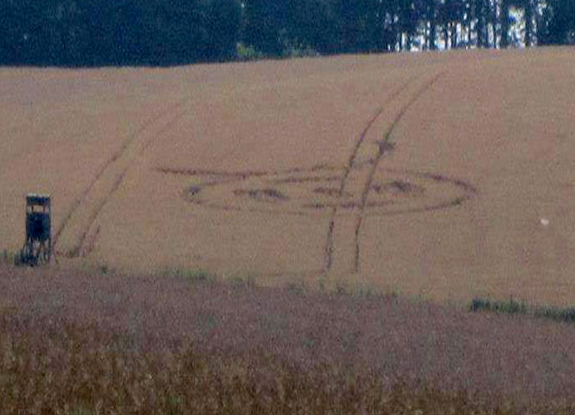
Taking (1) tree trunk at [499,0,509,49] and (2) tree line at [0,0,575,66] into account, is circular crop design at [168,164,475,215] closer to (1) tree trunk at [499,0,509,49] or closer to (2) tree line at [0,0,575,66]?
(2) tree line at [0,0,575,66]

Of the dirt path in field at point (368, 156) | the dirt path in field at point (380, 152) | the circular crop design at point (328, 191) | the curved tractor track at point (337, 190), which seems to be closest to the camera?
the dirt path in field at point (368, 156)

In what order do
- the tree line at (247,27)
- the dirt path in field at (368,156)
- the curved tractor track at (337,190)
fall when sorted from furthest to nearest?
the tree line at (247,27)
the curved tractor track at (337,190)
the dirt path in field at (368,156)

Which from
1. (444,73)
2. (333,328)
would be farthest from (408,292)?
(444,73)

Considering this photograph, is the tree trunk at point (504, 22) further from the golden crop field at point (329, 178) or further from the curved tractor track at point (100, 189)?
the curved tractor track at point (100, 189)

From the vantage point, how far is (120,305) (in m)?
16.4

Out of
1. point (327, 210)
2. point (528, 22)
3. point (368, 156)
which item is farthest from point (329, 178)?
point (528, 22)

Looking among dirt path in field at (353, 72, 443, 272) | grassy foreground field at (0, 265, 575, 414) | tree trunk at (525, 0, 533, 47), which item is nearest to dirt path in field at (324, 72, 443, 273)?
dirt path in field at (353, 72, 443, 272)

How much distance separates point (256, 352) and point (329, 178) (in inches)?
818

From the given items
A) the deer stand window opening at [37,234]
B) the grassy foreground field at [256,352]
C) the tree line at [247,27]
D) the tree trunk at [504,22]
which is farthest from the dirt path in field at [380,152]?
the tree trunk at [504,22]

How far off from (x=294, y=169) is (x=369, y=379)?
77.0 feet

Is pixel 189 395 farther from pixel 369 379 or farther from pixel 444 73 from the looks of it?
pixel 444 73

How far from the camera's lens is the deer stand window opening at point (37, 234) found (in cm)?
2567

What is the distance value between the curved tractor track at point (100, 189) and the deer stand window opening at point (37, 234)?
1748 mm

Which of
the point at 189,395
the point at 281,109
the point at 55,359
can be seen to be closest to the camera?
the point at 189,395
